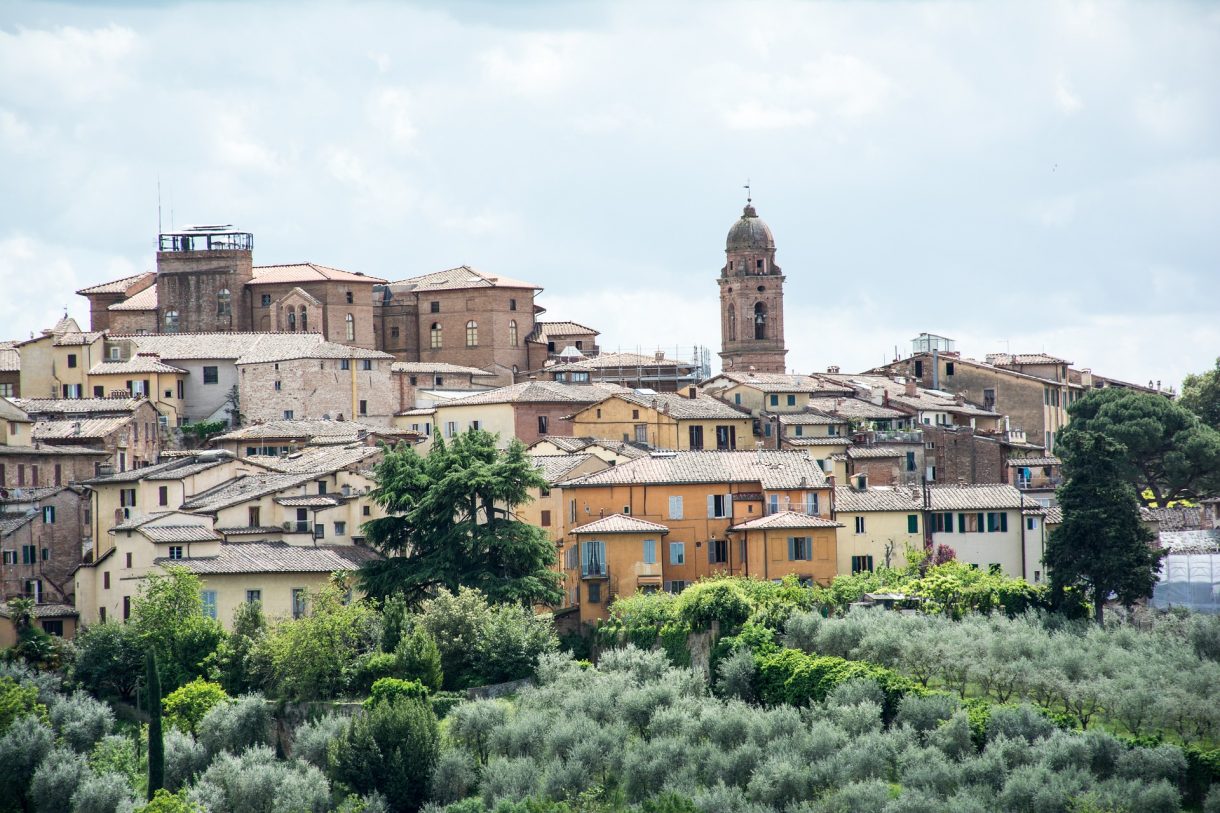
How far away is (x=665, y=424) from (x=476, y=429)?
21.2 feet

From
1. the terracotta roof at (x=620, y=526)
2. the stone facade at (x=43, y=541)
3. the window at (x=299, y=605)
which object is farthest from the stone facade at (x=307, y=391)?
the terracotta roof at (x=620, y=526)

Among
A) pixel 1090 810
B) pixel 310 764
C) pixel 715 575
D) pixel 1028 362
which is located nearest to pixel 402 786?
pixel 310 764

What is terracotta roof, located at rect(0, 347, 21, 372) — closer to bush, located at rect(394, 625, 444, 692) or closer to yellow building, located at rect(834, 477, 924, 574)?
bush, located at rect(394, 625, 444, 692)

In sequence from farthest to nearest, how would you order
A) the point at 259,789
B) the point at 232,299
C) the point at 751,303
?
the point at 751,303, the point at 232,299, the point at 259,789

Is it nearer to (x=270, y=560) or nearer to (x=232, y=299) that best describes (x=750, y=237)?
(x=232, y=299)

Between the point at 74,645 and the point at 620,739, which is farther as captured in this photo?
the point at 74,645

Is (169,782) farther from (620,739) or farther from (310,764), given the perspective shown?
(620,739)

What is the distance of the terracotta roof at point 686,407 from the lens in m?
76.6

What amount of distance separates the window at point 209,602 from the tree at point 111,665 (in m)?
1.91

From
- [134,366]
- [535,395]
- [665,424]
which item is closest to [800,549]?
[665,424]

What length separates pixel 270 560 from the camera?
202 ft

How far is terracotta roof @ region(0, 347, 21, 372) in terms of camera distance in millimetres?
82125

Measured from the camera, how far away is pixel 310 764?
5447 cm

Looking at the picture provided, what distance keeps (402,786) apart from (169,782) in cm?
573
